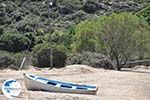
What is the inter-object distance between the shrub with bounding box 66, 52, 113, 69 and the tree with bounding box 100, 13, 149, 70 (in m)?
1.04

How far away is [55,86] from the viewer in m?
24.2

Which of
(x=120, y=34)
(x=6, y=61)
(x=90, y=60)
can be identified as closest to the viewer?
(x=6, y=61)

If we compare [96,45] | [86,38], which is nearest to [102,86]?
[96,45]

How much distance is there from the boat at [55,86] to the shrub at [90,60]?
21894mm

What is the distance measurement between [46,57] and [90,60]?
169 inches

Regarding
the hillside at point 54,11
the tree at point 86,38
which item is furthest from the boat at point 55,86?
the hillside at point 54,11

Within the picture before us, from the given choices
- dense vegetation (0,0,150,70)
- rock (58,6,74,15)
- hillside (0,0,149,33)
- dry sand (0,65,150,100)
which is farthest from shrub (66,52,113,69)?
rock (58,6,74,15)

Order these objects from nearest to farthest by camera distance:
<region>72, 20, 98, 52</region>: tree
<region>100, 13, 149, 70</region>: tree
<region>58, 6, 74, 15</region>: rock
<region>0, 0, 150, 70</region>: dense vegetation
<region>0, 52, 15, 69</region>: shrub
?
<region>0, 52, 15, 69</region>: shrub < <region>100, 13, 149, 70</region>: tree < <region>0, 0, 150, 70</region>: dense vegetation < <region>72, 20, 98, 52</region>: tree < <region>58, 6, 74, 15</region>: rock

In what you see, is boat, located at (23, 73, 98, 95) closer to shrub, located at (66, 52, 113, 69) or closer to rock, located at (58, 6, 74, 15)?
shrub, located at (66, 52, 113, 69)

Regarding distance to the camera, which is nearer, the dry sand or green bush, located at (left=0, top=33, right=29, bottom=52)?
the dry sand

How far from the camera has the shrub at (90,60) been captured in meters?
47.1

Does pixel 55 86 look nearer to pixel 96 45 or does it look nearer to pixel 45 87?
pixel 45 87

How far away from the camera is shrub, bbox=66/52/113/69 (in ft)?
154

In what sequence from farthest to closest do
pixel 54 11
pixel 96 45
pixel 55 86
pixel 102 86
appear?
pixel 54 11 → pixel 96 45 → pixel 102 86 → pixel 55 86
